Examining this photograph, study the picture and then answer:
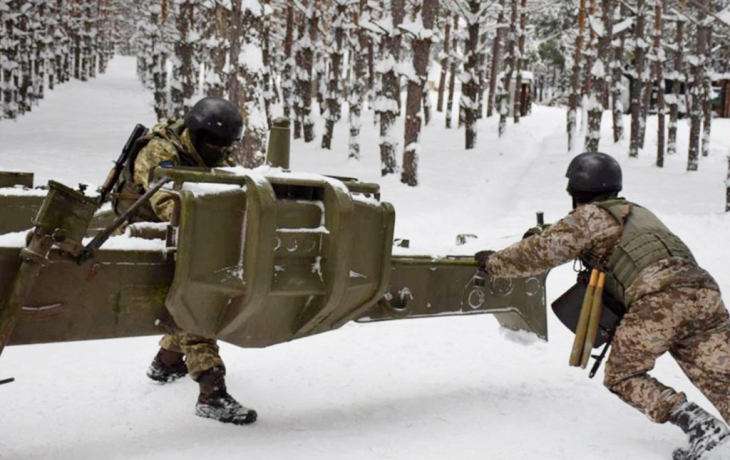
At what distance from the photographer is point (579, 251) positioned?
3949 mm

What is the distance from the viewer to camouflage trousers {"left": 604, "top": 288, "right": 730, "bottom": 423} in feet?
12.0

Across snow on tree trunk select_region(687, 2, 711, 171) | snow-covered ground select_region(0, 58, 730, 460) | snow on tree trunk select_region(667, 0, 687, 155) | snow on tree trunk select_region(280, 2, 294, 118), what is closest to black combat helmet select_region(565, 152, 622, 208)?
snow-covered ground select_region(0, 58, 730, 460)

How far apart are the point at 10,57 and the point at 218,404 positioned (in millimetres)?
23721

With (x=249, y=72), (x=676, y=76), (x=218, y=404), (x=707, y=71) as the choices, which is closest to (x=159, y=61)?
(x=249, y=72)

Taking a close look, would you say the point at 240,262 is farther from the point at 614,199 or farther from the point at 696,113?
the point at 696,113

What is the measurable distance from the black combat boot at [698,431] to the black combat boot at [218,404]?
1995 millimetres

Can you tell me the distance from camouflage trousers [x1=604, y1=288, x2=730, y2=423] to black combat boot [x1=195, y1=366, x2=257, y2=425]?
1790 mm

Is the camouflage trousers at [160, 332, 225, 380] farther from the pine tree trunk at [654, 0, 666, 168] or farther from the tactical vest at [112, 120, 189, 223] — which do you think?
the pine tree trunk at [654, 0, 666, 168]

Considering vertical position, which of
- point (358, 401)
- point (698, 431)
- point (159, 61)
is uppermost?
point (159, 61)

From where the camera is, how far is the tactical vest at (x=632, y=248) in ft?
12.4

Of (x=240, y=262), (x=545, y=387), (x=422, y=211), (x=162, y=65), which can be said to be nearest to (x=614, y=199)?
(x=545, y=387)

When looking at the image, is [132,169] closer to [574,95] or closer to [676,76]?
[676,76]

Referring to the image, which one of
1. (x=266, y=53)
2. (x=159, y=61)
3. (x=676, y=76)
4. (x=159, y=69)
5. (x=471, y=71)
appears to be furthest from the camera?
(x=159, y=69)

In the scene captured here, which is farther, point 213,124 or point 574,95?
point 574,95
